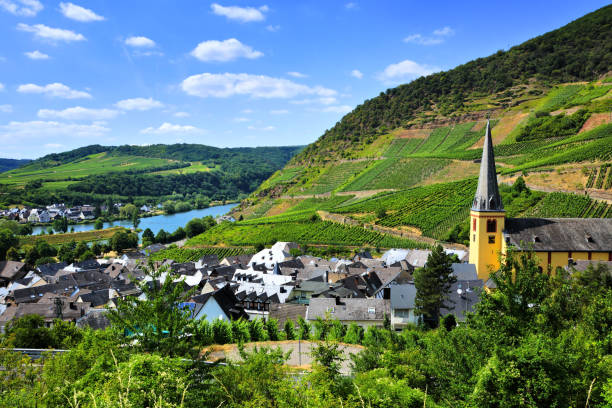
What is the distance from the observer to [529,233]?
35.8 meters

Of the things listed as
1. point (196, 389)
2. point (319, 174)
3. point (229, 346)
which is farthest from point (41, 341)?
point (319, 174)

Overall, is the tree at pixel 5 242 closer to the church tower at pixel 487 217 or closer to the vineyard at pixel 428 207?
the vineyard at pixel 428 207

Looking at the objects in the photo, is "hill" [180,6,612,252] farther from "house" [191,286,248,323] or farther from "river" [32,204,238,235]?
"house" [191,286,248,323]

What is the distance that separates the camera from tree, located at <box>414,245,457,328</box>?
2881 cm

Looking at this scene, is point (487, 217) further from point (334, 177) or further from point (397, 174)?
point (334, 177)

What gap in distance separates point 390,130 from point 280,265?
107756 mm

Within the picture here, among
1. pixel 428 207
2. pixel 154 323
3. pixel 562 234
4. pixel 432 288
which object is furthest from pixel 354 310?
pixel 428 207

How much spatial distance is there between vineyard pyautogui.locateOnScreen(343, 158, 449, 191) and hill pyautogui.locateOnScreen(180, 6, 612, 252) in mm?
435

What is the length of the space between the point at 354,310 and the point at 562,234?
2023cm

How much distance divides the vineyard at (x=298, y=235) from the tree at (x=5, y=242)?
132 ft

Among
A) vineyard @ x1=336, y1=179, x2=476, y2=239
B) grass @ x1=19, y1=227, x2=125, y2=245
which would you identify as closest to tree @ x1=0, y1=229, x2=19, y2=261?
grass @ x1=19, y1=227, x2=125, y2=245

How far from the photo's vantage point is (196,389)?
951 centimetres

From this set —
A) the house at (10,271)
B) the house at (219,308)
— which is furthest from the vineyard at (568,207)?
the house at (10,271)

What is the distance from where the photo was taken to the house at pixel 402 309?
31.1 meters
